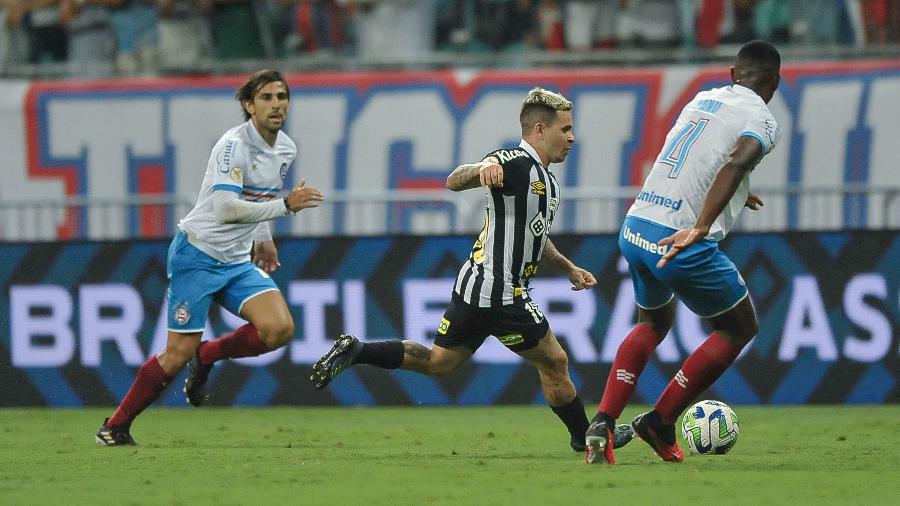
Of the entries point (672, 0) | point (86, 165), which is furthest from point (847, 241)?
point (86, 165)

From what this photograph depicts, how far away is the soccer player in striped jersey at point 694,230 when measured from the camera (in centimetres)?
806

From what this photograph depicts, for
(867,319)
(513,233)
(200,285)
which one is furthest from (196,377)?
(867,319)

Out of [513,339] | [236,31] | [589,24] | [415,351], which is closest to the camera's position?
[513,339]

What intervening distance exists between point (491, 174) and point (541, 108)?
0.80 metres

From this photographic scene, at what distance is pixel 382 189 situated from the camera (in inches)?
678

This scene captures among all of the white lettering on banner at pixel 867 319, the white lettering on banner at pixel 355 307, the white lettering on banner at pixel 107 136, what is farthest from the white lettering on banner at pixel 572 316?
the white lettering on banner at pixel 107 136

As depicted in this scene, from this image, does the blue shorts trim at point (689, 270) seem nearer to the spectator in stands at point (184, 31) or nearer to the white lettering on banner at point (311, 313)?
the white lettering on banner at point (311, 313)

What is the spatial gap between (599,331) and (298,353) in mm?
2634

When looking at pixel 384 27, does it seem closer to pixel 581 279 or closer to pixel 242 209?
pixel 242 209

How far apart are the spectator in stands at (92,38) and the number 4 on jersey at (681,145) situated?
11.1m

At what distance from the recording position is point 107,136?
58.8ft

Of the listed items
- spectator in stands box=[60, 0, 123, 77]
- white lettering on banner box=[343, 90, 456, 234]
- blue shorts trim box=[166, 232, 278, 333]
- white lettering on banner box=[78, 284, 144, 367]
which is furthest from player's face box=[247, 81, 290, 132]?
spectator in stands box=[60, 0, 123, 77]

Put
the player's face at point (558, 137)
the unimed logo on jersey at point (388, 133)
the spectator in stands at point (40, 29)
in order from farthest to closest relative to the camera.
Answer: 1. the spectator in stands at point (40, 29)
2. the unimed logo on jersey at point (388, 133)
3. the player's face at point (558, 137)

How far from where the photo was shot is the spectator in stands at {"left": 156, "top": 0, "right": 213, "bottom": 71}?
17.8m
